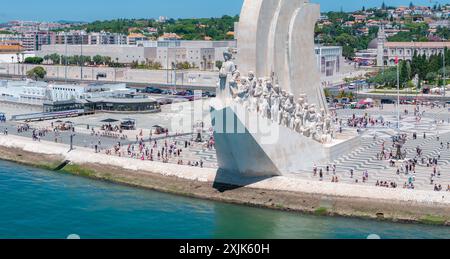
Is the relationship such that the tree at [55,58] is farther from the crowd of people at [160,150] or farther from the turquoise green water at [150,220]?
the turquoise green water at [150,220]

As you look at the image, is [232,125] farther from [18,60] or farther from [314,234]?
[18,60]

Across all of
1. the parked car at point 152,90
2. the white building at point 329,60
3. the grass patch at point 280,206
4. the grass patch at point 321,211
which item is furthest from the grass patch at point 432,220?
the white building at point 329,60

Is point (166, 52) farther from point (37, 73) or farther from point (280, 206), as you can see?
point (280, 206)

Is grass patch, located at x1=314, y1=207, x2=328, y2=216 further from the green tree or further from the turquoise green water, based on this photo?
the green tree

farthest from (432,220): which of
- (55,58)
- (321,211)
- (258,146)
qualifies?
(55,58)
